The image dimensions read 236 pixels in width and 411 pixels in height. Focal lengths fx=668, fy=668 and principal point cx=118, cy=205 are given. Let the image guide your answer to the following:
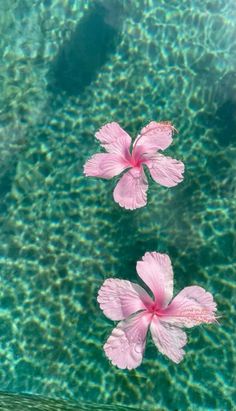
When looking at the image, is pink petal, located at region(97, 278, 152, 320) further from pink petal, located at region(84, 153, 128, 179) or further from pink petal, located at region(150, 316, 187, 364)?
pink petal, located at region(84, 153, 128, 179)

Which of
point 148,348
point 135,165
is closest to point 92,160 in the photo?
point 135,165

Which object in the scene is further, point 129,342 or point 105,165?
point 105,165

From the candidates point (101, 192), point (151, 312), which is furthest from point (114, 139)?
point (151, 312)

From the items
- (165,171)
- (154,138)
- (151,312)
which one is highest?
(154,138)

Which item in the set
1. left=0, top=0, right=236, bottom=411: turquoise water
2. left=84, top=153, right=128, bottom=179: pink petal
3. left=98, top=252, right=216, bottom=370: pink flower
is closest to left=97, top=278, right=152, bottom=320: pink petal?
left=98, top=252, right=216, bottom=370: pink flower

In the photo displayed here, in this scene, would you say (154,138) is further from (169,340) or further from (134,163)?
(169,340)

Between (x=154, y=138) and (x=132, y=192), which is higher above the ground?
(x=154, y=138)

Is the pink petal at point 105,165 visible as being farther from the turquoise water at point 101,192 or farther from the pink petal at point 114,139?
the turquoise water at point 101,192

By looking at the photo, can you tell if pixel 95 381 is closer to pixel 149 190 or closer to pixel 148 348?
pixel 148 348
